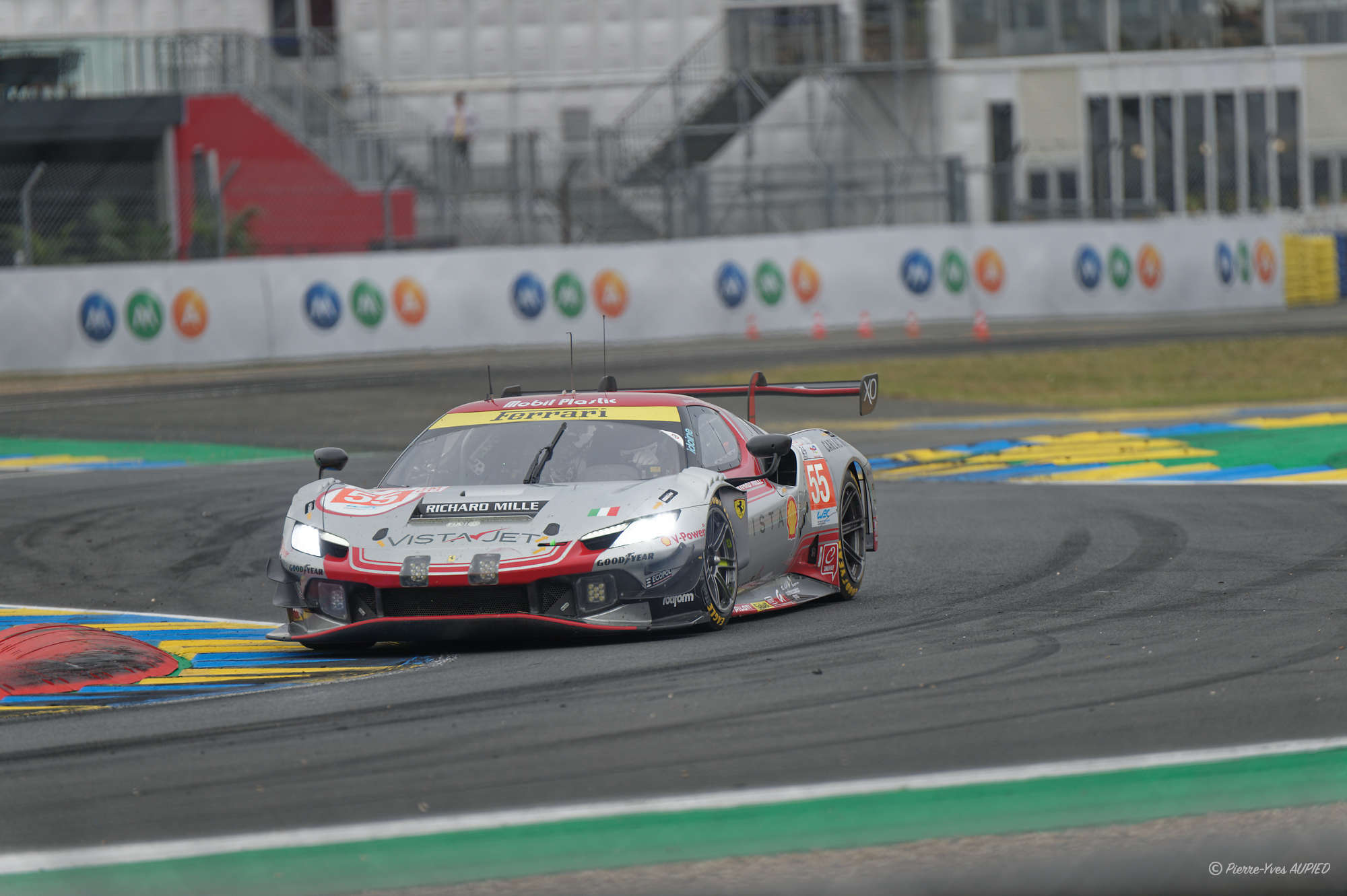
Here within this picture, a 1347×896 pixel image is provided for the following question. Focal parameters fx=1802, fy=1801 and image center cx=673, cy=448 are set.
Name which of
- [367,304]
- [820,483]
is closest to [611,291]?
[367,304]

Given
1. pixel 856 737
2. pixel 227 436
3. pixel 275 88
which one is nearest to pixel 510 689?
pixel 856 737

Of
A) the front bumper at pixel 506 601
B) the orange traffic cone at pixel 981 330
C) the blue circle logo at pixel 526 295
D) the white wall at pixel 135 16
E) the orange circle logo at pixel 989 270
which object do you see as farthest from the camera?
the white wall at pixel 135 16

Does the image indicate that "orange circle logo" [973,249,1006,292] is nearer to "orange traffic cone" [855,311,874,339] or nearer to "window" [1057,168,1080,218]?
"orange traffic cone" [855,311,874,339]

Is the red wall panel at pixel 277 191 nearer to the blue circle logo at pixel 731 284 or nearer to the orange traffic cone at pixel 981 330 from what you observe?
the blue circle logo at pixel 731 284

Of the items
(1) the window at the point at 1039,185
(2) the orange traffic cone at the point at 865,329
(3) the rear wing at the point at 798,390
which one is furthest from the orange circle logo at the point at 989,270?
(3) the rear wing at the point at 798,390

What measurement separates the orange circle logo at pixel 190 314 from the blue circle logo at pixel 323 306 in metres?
1.62

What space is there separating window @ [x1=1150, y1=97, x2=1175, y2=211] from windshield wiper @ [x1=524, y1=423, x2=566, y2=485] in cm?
3830

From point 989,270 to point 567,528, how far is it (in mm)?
28352

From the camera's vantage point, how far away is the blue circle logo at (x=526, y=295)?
30312 mm

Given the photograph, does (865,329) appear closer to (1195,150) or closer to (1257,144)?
(1195,150)

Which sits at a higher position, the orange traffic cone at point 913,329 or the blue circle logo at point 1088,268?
the blue circle logo at point 1088,268

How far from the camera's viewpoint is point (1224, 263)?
128ft

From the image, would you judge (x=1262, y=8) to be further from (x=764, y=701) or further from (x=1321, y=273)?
(x=764, y=701)

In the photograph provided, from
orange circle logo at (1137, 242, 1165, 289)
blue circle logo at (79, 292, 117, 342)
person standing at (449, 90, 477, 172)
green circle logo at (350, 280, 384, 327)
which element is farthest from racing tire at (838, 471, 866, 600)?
orange circle logo at (1137, 242, 1165, 289)
